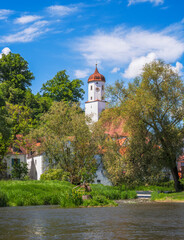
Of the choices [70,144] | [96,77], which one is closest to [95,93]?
[96,77]

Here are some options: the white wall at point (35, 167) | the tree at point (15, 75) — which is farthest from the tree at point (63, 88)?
the white wall at point (35, 167)

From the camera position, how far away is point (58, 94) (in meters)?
81.2

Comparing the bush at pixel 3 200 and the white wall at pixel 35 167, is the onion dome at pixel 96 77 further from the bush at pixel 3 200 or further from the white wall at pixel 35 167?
the bush at pixel 3 200

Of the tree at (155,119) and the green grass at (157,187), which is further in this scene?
the green grass at (157,187)

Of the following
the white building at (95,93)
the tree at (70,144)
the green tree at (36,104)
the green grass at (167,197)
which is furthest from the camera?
the white building at (95,93)

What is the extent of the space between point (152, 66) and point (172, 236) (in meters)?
30.6

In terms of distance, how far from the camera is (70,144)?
49.2 m

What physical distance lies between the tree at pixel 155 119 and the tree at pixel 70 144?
1054 cm

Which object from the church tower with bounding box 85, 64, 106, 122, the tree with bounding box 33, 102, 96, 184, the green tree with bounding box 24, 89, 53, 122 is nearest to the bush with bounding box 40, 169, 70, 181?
the tree with bounding box 33, 102, 96, 184

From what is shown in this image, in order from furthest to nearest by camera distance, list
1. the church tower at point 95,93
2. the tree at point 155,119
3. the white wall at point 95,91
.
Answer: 1. the white wall at point 95,91
2. the church tower at point 95,93
3. the tree at point 155,119

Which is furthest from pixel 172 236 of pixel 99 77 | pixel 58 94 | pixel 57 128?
pixel 99 77

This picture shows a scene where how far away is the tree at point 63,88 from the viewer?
80688mm

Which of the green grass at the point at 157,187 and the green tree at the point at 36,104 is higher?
the green tree at the point at 36,104

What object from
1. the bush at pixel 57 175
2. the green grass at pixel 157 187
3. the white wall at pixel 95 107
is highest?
the white wall at pixel 95 107
